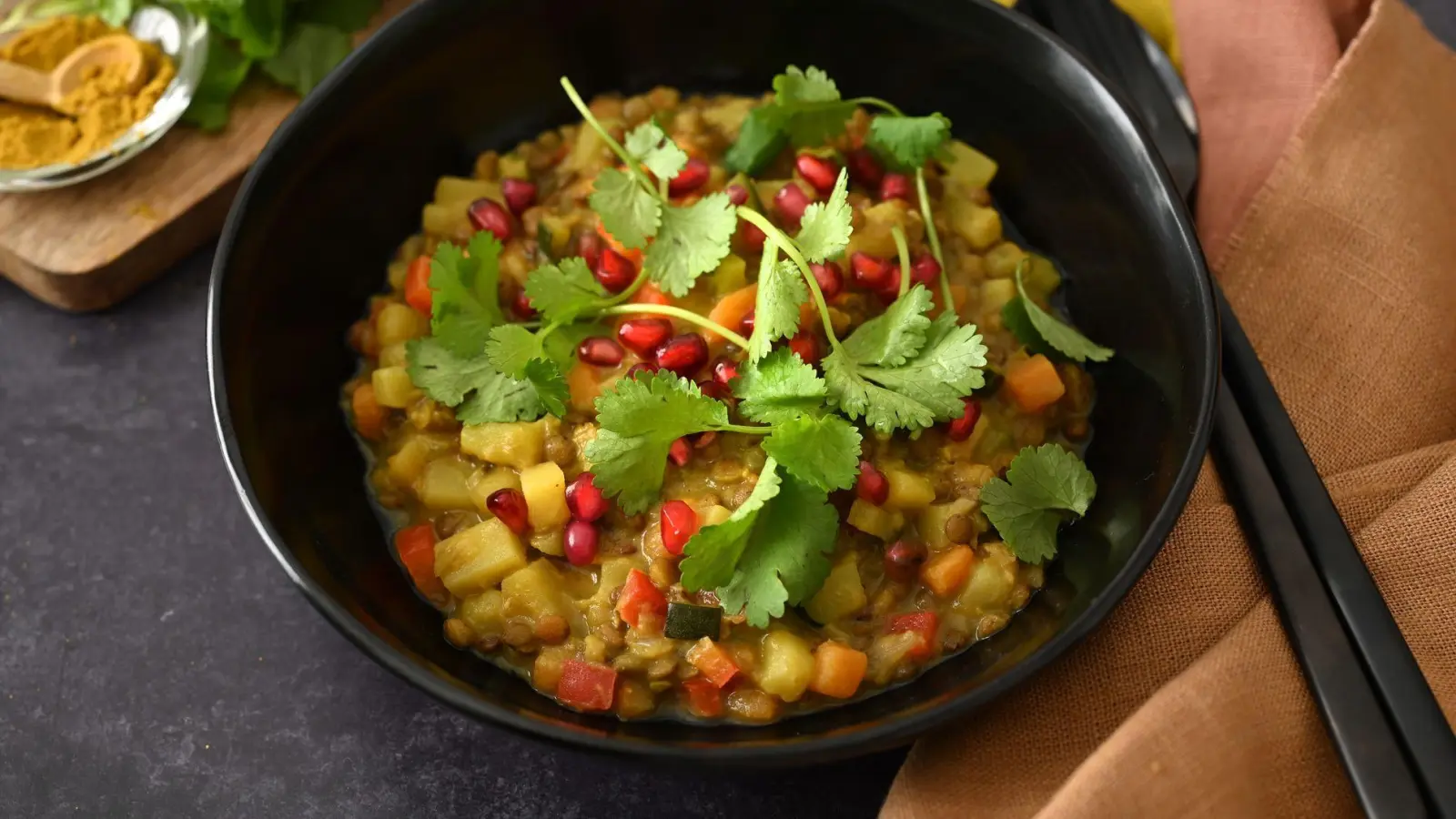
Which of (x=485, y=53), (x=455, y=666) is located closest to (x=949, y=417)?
(x=455, y=666)

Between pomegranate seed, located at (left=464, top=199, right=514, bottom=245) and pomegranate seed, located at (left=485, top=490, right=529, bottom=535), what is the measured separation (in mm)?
896

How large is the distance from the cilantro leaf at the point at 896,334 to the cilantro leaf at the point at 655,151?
774mm

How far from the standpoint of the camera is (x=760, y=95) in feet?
14.8

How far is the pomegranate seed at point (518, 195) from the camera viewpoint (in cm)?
→ 399

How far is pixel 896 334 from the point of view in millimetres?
3359

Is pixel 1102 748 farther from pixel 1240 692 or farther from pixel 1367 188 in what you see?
pixel 1367 188

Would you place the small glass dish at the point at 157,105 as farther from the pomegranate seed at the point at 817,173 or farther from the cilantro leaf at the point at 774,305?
the cilantro leaf at the point at 774,305

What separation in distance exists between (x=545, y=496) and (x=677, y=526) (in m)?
0.38

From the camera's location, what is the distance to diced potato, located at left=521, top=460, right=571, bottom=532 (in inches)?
132

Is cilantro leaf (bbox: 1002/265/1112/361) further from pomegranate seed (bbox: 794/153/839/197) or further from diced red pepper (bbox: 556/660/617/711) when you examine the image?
diced red pepper (bbox: 556/660/617/711)

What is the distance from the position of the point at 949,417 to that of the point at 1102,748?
2.98 feet

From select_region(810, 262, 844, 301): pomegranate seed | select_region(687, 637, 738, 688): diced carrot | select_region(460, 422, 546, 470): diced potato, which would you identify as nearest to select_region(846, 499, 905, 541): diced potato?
select_region(687, 637, 738, 688): diced carrot

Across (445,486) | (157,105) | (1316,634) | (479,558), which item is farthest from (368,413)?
(1316,634)

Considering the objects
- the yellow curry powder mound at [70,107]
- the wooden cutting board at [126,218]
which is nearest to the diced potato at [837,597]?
the wooden cutting board at [126,218]
